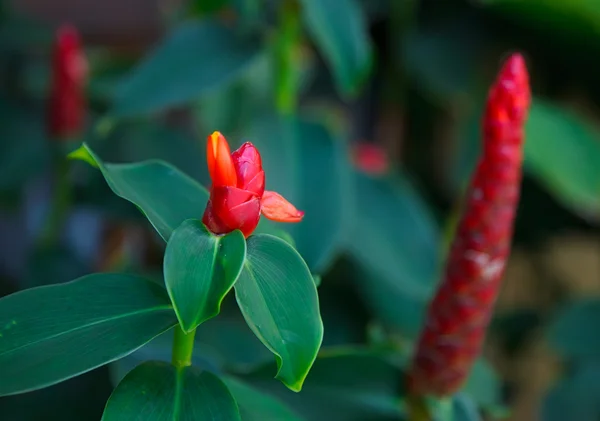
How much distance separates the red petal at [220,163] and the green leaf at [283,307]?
3cm

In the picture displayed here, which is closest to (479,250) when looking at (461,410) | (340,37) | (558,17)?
(461,410)

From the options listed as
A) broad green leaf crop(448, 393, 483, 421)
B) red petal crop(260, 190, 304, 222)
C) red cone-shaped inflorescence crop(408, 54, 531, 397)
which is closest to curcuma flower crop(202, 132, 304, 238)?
red petal crop(260, 190, 304, 222)

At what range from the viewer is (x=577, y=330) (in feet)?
2.48

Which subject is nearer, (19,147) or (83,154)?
(83,154)

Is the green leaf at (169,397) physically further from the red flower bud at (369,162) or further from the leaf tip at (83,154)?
the red flower bud at (369,162)

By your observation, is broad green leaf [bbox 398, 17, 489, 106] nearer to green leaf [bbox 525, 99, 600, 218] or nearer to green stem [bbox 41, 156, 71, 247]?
green leaf [bbox 525, 99, 600, 218]

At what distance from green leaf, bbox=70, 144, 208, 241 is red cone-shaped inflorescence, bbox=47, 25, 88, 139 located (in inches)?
12.1

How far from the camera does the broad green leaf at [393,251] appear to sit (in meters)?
0.70

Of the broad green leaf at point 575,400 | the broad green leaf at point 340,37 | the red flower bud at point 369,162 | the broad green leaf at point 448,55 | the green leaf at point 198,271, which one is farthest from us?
the broad green leaf at point 448,55

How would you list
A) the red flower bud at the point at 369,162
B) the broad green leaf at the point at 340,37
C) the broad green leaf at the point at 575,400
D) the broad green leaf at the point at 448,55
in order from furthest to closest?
the broad green leaf at the point at 448,55 → the red flower bud at the point at 369,162 → the broad green leaf at the point at 575,400 → the broad green leaf at the point at 340,37

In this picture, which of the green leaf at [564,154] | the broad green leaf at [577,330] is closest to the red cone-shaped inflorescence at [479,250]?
the broad green leaf at [577,330]

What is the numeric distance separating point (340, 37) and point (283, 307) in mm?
350

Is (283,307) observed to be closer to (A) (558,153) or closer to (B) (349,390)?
(B) (349,390)

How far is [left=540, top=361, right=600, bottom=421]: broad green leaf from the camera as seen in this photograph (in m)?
0.69
